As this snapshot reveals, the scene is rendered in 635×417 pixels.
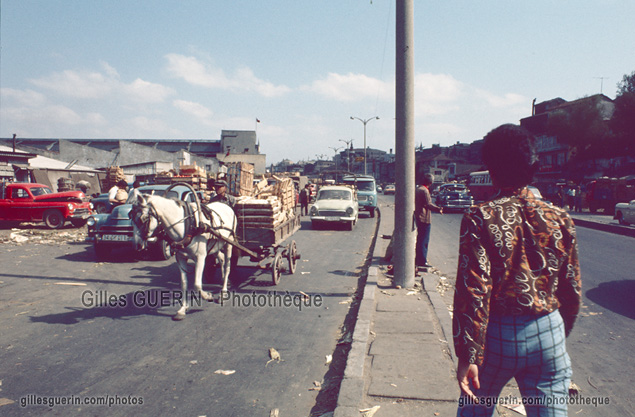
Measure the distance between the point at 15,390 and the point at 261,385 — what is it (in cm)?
239

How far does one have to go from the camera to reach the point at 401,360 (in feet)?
14.9

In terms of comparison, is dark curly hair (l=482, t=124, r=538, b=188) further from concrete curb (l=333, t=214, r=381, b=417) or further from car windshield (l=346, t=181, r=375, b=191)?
car windshield (l=346, t=181, r=375, b=191)

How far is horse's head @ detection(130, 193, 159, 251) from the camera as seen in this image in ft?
18.9

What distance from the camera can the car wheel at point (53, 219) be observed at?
17.2 m

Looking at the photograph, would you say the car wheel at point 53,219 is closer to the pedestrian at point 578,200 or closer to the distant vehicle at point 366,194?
the distant vehicle at point 366,194

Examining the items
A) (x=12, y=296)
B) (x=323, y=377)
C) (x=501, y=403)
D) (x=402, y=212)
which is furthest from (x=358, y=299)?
(x=12, y=296)

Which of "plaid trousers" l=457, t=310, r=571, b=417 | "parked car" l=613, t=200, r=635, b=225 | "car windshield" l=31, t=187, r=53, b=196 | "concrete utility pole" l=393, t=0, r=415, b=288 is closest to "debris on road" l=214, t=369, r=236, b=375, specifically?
"plaid trousers" l=457, t=310, r=571, b=417

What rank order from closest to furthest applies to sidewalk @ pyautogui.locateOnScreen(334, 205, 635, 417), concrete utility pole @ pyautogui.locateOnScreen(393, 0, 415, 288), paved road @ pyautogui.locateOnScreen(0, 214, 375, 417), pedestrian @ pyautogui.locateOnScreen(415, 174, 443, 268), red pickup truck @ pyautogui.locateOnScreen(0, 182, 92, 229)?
sidewalk @ pyautogui.locateOnScreen(334, 205, 635, 417), paved road @ pyautogui.locateOnScreen(0, 214, 375, 417), concrete utility pole @ pyautogui.locateOnScreen(393, 0, 415, 288), pedestrian @ pyautogui.locateOnScreen(415, 174, 443, 268), red pickup truck @ pyautogui.locateOnScreen(0, 182, 92, 229)

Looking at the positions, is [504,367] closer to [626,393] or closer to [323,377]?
[323,377]

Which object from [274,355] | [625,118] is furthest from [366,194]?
[625,118]

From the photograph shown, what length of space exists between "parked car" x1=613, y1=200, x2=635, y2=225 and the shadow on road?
520 inches

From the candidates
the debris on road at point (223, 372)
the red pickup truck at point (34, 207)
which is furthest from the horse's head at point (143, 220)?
the red pickup truck at point (34, 207)

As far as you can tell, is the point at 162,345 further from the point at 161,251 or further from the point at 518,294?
the point at 161,251

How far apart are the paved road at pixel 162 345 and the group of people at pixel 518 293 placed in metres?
2.13
